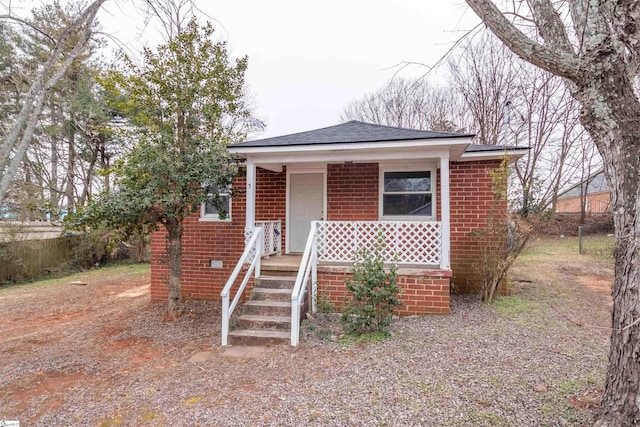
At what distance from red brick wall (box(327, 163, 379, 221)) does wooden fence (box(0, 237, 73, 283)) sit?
12.3m

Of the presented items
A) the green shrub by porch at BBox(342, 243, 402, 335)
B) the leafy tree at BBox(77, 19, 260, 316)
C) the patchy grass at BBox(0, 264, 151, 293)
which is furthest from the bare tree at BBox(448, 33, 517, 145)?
the patchy grass at BBox(0, 264, 151, 293)

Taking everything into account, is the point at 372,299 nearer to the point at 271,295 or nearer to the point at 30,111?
the point at 271,295

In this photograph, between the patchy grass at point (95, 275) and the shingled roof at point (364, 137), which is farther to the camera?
the patchy grass at point (95, 275)

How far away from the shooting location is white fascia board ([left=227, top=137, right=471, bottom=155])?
5.85m

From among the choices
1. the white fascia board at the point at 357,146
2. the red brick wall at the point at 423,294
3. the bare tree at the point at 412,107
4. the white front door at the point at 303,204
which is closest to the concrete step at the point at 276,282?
the red brick wall at the point at 423,294

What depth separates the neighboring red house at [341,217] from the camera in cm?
605

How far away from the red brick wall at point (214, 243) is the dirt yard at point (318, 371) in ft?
3.83

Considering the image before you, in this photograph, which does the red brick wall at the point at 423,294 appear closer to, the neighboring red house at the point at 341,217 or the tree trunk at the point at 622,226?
the neighboring red house at the point at 341,217

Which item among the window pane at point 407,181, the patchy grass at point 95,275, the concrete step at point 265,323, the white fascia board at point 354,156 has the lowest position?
the patchy grass at point 95,275

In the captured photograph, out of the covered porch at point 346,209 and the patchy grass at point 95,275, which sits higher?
the covered porch at point 346,209

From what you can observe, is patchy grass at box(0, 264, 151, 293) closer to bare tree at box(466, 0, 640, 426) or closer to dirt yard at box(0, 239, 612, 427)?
dirt yard at box(0, 239, 612, 427)

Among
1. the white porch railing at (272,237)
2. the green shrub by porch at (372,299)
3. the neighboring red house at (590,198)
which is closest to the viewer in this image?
the green shrub by porch at (372,299)

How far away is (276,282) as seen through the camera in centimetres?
624

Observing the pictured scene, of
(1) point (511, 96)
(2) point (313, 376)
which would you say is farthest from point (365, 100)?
(2) point (313, 376)
